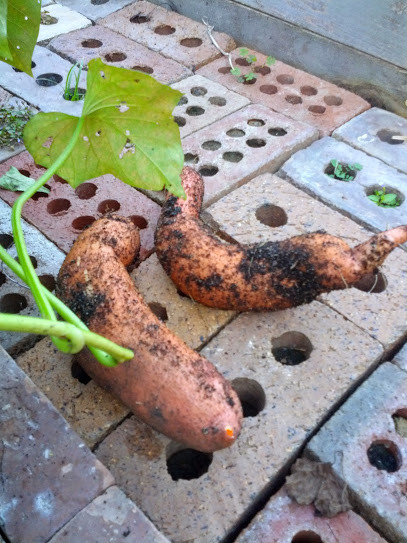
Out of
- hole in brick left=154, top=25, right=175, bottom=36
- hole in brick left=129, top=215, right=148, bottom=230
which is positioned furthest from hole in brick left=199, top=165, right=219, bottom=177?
hole in brick left=154, top=25, right=175, bottom=36

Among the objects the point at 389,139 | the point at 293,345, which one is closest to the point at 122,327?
the point at 293,345

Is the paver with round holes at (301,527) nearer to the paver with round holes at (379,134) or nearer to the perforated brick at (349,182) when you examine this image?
the perforated brick at (349,182)

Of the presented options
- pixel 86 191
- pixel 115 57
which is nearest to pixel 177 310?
pixel 86 191

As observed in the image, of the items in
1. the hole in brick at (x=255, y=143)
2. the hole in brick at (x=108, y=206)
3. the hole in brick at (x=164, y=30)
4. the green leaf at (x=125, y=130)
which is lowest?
the hole in brick at (x=108, y=206)

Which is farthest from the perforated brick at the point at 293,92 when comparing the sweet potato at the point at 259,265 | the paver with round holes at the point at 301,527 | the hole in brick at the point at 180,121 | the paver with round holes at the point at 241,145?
the paver with round holes at the point at 301,527

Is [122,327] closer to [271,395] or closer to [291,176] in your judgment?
[271,395]

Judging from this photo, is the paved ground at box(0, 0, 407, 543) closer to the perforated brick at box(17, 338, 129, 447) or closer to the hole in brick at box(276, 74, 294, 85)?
the perforated brick at box(17, 338, 129, 447)
